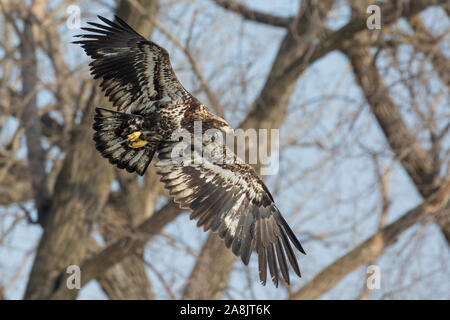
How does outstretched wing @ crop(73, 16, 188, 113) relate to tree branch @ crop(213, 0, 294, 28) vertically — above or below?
below

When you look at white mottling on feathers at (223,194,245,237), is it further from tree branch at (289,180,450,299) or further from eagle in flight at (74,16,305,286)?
tree branch at (289,180,450,299)

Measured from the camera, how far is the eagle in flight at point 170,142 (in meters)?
7.88

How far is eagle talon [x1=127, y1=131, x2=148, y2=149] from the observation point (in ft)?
26.3

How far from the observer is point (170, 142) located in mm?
8227

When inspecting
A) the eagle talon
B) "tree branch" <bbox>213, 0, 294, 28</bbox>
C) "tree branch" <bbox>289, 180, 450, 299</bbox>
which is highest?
"tree branch" <bbox>213, 0, 294, 28</bbox>

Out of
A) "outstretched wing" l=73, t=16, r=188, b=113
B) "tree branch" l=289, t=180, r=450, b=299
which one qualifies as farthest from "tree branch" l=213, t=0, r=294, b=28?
"outstretched wing" l=73, t=16, r=188, b=113

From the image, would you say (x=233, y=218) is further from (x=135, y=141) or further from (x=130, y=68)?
(x=130, y=68)

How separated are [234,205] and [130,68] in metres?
1.67

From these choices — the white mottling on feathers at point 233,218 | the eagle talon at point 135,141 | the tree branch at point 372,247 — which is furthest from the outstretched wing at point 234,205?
the tree branch at point 372,247

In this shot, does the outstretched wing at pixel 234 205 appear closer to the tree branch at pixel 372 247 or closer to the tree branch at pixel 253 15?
the tree branch at pixel 372 247

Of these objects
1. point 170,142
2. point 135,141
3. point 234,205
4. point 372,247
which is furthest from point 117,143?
point 372,247

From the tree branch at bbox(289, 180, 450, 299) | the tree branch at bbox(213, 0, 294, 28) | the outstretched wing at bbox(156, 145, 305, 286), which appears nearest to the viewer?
the outstretched wing at bbox(156, 145, 305, 286)

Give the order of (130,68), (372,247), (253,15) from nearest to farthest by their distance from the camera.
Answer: (130,68)
(372,247)
(253,15)
